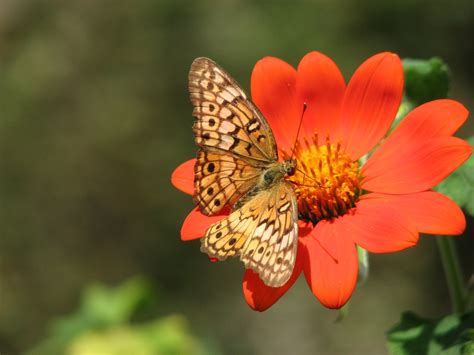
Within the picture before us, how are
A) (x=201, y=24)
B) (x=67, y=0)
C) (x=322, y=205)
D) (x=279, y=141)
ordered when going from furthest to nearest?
(x=67, y=0)
(x=201, y=24)
(x=279, y=141)
(x=322, y=205)

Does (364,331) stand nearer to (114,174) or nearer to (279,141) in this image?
→ (114,174)

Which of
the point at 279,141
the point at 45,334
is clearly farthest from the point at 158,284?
the point at 279,141

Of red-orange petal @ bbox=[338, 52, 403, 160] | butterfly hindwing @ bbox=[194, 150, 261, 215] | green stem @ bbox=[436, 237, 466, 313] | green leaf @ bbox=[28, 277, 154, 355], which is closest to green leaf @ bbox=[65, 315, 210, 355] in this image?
A: green leaf @ bbox=[28, 277, 154, 355]

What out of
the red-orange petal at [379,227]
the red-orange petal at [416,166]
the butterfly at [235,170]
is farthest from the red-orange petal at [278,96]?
the red-orange petal at [379,227]

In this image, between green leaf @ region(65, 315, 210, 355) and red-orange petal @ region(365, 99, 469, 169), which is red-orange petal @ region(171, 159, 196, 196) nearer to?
red-orange petal @ region(365, 99, 469, 169)

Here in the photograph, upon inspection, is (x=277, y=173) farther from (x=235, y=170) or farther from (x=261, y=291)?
(x=261, y=291)

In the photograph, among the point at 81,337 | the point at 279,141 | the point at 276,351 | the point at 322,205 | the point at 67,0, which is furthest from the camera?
the point at 67,0
